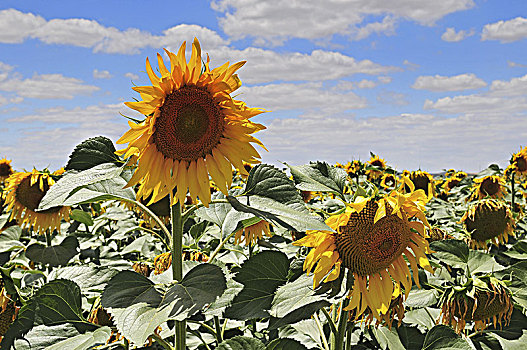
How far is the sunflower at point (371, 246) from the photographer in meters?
1.46

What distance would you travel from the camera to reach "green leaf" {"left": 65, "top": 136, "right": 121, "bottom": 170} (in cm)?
160

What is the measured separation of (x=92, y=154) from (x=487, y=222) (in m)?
3.27

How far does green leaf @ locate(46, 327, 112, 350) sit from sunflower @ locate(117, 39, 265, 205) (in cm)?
43

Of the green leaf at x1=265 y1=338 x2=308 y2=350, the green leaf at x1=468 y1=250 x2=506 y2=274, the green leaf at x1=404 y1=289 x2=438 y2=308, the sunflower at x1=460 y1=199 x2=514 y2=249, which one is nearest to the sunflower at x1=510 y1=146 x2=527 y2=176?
the sunflower at x1=460 y1=199 x2=514 y2=249

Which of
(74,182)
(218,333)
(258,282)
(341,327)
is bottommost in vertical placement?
(218,333)

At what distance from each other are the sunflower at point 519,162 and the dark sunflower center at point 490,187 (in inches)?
23.6

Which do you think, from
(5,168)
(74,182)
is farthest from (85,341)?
(5,168)

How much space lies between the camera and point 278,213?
1.43 metres

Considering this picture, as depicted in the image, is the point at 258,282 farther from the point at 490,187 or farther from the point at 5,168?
the point at 5,168

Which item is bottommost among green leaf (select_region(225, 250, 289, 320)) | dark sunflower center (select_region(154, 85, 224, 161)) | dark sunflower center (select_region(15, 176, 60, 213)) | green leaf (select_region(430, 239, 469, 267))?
green leaf (select_region(430, 239, 469, 267))

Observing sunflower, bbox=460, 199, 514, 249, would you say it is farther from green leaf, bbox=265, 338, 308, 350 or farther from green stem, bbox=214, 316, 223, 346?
green leaf, bbox=265, 338, 308, 350

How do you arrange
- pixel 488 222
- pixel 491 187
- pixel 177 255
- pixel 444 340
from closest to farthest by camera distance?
pixel 177 255 < pixel 444 340 < pixel 488 222 < pixel 491 187

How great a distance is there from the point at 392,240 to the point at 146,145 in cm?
82

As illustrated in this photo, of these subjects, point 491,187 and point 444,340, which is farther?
point 491,187
